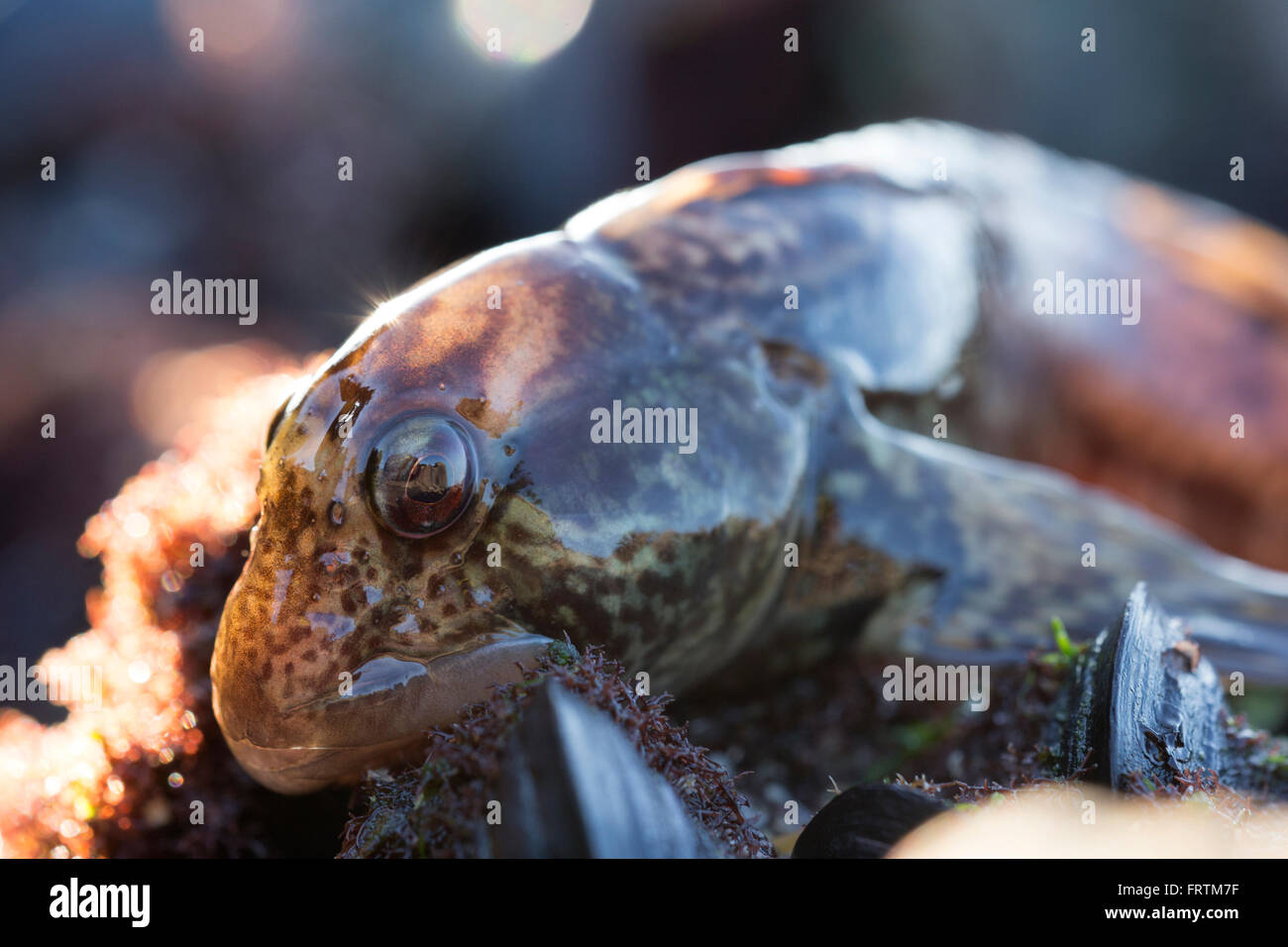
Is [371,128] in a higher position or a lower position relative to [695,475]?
higher

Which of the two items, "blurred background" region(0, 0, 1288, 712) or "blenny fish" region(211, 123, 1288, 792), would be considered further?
"blurred background" region(0, 0, 1288, 712)

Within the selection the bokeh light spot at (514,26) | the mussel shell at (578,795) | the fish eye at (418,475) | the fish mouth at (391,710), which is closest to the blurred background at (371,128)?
the bokeh light spot at (514,26)

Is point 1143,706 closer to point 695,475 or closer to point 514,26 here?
point 695,475

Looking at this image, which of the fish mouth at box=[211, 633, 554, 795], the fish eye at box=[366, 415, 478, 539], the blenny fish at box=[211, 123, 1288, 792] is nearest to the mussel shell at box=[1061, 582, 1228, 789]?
the blenny fish at box=[211, 123, 1288, 792]

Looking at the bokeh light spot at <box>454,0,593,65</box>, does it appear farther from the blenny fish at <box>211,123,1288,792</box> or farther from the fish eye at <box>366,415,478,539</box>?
the fish eye at <box>366,415,478,539</box>

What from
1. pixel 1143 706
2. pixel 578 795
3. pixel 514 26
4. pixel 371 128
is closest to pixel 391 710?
pixel 578 795

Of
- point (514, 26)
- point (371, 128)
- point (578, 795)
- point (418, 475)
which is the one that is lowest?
point (578, 795)
